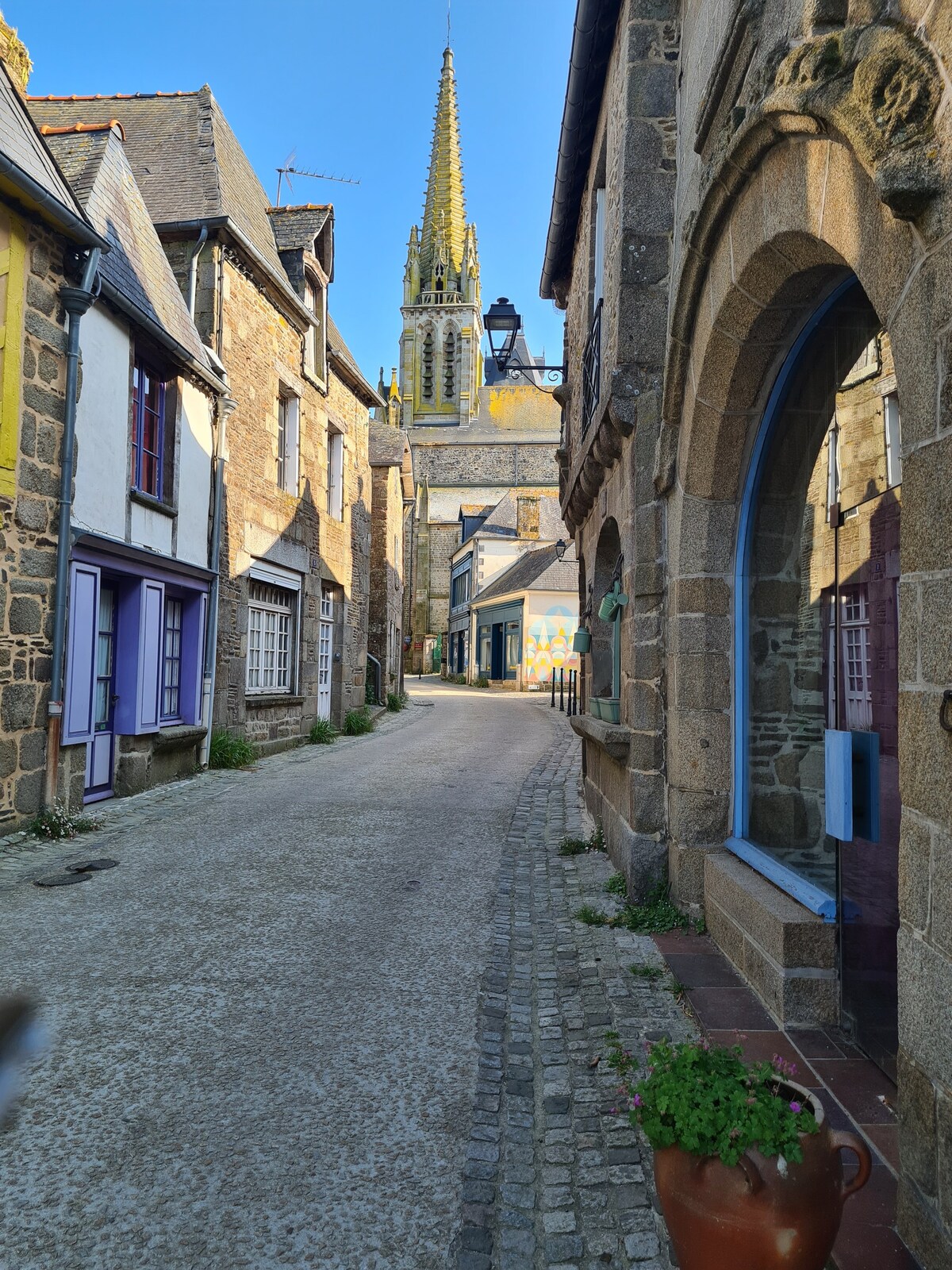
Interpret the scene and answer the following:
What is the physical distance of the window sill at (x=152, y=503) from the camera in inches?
335

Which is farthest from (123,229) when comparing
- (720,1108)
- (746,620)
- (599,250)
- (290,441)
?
(720,1108)

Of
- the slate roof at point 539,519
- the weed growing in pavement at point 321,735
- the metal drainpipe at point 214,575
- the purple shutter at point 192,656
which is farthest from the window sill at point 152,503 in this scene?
the slate roof at point 539,519

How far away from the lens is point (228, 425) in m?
11.0

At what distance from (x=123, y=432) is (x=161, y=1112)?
689 centimetres

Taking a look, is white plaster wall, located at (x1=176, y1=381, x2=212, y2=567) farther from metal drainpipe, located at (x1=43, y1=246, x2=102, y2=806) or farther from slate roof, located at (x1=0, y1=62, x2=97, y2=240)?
slate roof, located at (x1=0, y1=62, x2=97, y2=240)

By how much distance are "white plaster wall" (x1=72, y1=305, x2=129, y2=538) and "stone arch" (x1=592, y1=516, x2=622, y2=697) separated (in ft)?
14.3

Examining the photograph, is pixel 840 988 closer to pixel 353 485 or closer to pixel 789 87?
pixel 789 87

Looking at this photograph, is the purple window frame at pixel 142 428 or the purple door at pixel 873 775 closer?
the purple door at pixel 873 775

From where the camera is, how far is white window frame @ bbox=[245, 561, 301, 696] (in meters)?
12.0

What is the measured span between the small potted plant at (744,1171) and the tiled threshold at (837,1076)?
1.10 feet

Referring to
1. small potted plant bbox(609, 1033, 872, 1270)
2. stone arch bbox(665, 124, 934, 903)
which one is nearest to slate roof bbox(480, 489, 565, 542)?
stone arch bbox(665, 124, 934, 903)

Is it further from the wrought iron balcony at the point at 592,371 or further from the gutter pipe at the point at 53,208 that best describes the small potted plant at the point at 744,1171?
the gutter pipe at the point at 53,208

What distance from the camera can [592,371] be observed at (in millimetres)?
7109

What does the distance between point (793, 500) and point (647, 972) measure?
2245mm
